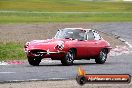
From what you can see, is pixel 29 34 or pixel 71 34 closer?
pixel 71 34

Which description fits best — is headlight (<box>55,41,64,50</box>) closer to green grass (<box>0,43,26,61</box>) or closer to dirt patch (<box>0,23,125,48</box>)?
green grass (<box>0,43,26,61</box>)

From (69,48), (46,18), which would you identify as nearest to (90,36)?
(69,48)

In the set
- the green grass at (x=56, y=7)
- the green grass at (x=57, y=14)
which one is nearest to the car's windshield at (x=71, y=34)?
the green grass at (x=57, y=14)

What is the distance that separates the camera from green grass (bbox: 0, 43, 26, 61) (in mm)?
27123

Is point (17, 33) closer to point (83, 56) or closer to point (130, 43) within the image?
point (130, 43)

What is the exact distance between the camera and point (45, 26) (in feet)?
170

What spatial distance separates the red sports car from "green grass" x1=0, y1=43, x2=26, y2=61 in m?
3.44

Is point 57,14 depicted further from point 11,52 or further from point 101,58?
point 101,58

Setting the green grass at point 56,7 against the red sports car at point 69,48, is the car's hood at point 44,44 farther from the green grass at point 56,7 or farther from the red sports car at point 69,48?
the green grass at point 56,7

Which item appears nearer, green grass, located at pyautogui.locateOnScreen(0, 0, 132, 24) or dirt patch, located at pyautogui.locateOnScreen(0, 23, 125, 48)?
dirt patch, located at pyautogui.locateOnScreen(0, 23, 125, 48)

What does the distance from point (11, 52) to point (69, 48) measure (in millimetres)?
6635

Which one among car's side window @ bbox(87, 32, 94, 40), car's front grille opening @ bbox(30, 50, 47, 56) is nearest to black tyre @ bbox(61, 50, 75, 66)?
car's front grille opening @ bbox(30, 50, 47, 56)

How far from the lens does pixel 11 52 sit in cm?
2900

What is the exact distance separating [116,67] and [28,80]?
6.62 metres
